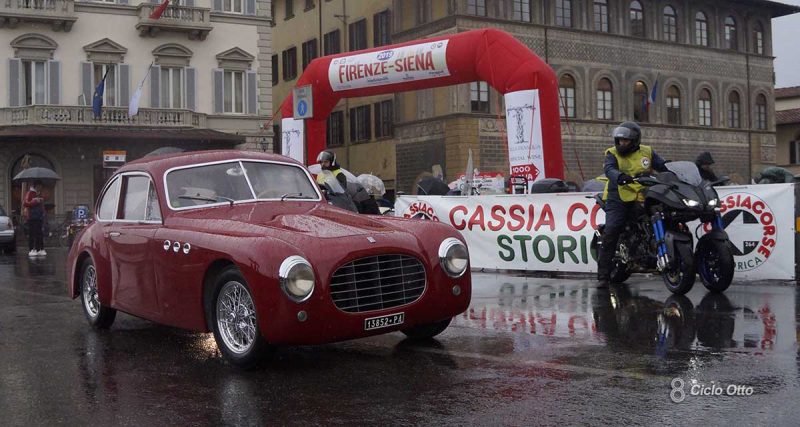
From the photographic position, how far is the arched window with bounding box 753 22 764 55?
168 ft

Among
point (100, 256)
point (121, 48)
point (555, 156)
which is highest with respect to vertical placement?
point (121, 48)

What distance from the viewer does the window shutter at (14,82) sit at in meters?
36.9

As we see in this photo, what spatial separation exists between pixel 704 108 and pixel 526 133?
35047mm

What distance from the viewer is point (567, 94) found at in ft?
141

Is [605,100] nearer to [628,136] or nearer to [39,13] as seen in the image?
[39,13]

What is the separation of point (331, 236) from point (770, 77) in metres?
50.1

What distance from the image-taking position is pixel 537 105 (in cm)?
1661

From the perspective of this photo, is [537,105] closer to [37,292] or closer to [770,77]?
[37,292]

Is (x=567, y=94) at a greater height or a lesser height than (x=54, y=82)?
lesser

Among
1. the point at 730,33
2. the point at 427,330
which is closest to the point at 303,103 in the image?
the point at 427,330

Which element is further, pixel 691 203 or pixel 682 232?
pixel 682 232

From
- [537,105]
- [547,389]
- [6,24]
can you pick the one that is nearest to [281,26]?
[6,24]

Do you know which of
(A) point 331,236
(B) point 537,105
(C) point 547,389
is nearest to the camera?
(C) point 547,389

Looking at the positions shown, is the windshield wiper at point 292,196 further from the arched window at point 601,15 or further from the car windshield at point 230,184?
the arched window at point 601,15
